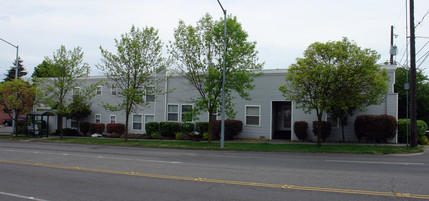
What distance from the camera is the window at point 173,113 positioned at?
93.0ft

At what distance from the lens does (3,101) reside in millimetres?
29391

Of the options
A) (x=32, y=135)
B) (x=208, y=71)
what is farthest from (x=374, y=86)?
(x=32, y=135)

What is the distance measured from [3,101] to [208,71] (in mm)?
21395

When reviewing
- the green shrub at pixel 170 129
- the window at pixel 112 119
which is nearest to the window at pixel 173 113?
the green shrub at pixel 170 129

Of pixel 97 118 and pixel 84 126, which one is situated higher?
pixel 97 118

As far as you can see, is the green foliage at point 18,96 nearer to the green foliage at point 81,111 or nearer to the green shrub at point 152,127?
the green foliage at point 81,111

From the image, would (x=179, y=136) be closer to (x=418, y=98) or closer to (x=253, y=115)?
(x=253, y=115)

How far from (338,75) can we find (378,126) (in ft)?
18.8

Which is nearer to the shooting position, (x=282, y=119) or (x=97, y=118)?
(x=282, y=119)

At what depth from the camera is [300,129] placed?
2256cm

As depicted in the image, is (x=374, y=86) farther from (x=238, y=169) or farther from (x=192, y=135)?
(x=192, y=135)

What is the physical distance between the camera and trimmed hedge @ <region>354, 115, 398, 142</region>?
2008cm

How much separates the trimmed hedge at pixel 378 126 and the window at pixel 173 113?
15.0 meters

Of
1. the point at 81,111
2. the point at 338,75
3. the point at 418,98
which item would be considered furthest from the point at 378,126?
the point at 81,111
